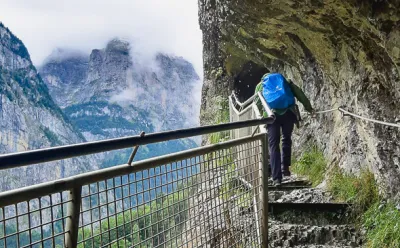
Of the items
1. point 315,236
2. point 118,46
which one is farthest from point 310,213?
point 118,46

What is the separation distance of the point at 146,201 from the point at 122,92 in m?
149

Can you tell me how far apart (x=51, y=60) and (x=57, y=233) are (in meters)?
178

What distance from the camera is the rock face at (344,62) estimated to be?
411cm

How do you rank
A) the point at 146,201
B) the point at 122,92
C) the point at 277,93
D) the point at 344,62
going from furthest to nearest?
1. the point at 122,92
2. the point at 277,93
3. the point at 344,62
4. the point at 146,201

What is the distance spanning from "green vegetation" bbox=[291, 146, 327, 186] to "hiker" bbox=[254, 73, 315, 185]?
0.86 metres

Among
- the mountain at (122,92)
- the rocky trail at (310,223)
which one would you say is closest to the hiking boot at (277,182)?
the rocky trail at (310,223)

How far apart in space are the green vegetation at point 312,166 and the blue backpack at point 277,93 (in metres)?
1.44

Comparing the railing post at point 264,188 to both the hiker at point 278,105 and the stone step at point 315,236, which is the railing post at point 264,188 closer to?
the stone step at point 315,236

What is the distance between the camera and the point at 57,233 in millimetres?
1737

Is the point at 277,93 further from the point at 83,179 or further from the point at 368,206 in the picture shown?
the point at 83,179

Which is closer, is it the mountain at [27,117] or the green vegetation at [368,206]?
the green vegetation at [368,206]

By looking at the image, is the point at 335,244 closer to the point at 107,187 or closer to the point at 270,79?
the point at 270,79

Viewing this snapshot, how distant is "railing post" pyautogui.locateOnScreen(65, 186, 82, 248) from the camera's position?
1777 millimetres

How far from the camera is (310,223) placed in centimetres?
496
